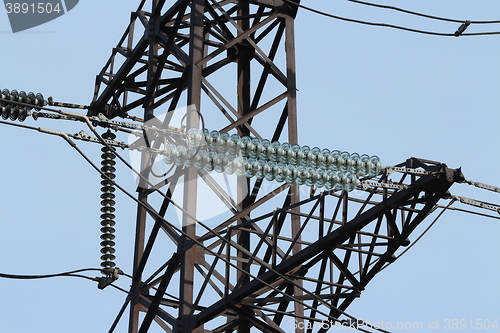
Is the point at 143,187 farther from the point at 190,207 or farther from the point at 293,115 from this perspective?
the point at 293,115

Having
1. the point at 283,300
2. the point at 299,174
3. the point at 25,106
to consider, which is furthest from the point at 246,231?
the point at 25,106

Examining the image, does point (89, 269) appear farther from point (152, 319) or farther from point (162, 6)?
point (162, 6)

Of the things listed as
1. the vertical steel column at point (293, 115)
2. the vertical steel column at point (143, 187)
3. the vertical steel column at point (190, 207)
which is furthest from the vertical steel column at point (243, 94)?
the vertical steel column at point (143, 187)

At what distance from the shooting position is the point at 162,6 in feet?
84.7

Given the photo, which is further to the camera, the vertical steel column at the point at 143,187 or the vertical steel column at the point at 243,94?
the vertical steel column at the point at 143,187

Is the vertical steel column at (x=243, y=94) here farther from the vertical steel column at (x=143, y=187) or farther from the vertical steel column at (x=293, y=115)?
the vertical steel column at (x=143, y=187)

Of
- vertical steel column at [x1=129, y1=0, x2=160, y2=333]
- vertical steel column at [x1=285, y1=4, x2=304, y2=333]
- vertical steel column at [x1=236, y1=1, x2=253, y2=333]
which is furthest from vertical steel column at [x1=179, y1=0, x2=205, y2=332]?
vertical steel column at [x1=285, y1=4, x2=304, y2=333]

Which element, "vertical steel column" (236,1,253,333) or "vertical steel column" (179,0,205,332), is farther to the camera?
"vertical steel column" (236,1,253,333)

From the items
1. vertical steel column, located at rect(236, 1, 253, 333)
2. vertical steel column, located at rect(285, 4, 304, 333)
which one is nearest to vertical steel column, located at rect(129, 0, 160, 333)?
vertical steel column, located at rect(236, 1, 253, 333)

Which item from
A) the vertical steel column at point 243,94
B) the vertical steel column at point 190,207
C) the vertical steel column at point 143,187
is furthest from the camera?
the vertical steel column at point 143,187

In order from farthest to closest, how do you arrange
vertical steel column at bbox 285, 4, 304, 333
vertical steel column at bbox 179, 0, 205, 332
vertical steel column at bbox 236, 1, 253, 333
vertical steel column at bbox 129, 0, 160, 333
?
vertical steel column at bbox 129, 0, 160, 333 < vertical steel column at bbox 236, 1, 253, 333 < vertical steel column at bbox 285, 4, 304, 333 < vertical steel column at bbox 179, 0, 205, 332

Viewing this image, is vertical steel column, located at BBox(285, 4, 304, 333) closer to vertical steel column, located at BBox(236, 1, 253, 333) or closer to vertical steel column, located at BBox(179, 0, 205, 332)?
vertical steel column, located at BBox(236, 1, 253, 333)

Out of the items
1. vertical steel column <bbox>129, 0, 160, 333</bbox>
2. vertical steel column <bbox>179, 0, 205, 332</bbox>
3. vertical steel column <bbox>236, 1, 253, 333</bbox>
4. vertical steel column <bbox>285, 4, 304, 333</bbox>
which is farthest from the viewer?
vertical steel column <bbox>129, 0, 160, 333</bbox>

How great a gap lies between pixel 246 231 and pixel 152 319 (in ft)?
7.66
